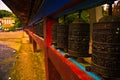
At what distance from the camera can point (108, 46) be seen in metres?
1.74

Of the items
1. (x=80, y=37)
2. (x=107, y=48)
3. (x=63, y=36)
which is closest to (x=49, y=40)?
(x=63, y=36)

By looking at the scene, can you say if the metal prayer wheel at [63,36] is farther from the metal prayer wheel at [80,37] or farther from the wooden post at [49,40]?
the wooden post at [49,40]

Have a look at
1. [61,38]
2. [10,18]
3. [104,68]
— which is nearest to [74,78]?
[104,68]

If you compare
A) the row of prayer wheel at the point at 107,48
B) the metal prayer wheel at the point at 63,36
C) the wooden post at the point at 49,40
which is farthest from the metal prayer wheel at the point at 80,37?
the wooden post at the point at 49,40

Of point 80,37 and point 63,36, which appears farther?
point 63,36

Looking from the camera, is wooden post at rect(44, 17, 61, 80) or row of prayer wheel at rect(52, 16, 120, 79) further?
wooden post at rect(44, 17, 61, 80)

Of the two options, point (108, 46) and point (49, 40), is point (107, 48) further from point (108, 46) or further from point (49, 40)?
point (49, 40)

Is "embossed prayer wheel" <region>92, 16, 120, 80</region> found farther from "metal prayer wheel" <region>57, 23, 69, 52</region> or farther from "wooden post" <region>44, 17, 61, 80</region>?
"wooden post" <region>44, 17, 61, 80</region>

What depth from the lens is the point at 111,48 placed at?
1.72 m

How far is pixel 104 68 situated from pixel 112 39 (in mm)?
228

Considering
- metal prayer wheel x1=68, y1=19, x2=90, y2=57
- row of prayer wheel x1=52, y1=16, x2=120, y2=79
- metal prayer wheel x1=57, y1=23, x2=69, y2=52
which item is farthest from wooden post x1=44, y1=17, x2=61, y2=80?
row of prayer wheel x1=52, y1=16, x2=120, y2=79

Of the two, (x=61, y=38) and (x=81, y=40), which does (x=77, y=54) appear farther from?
(x=61, y=38)

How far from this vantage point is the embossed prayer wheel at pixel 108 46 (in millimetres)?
1698

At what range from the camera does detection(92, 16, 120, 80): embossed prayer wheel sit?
170cm
